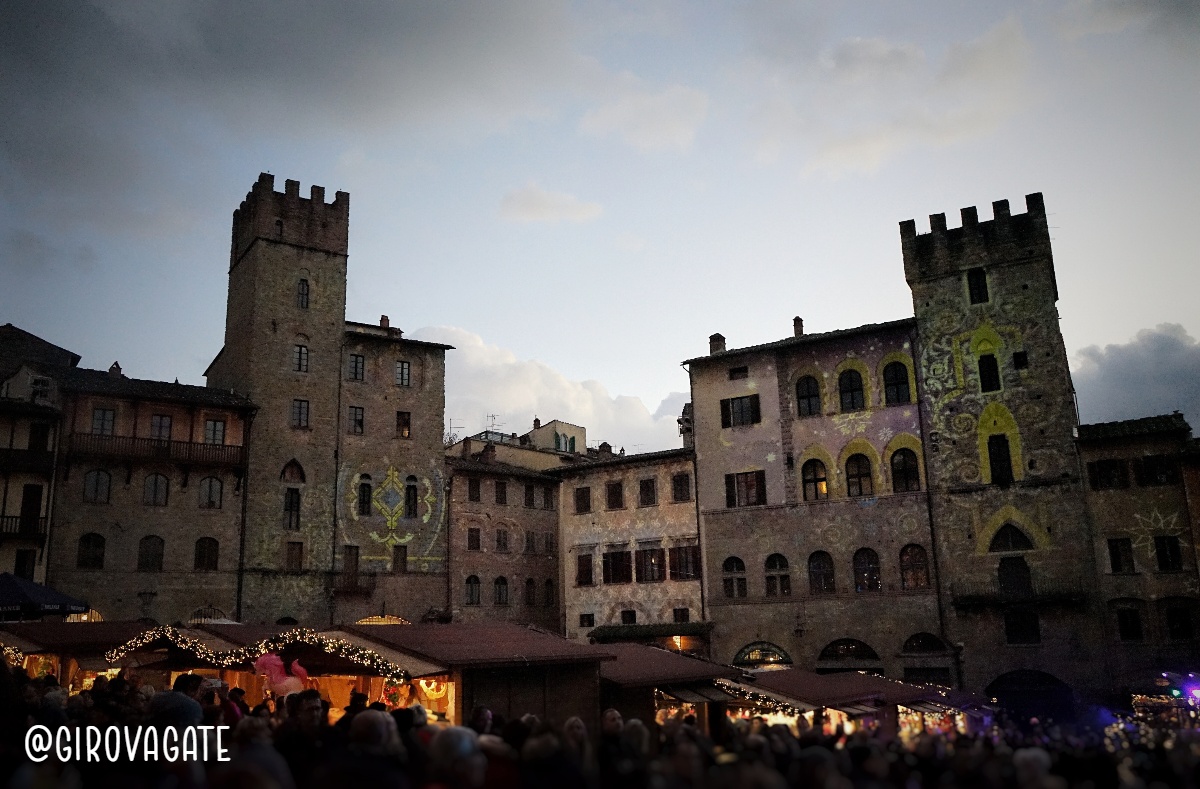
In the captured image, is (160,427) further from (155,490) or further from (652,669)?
(652,669)

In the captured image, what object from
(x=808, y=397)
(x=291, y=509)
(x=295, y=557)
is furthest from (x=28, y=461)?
(x=808, y=397)

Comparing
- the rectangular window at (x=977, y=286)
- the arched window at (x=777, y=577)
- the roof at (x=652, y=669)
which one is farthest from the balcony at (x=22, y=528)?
the rectangular window at (x=977, y=286)

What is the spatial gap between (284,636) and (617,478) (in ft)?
90.8

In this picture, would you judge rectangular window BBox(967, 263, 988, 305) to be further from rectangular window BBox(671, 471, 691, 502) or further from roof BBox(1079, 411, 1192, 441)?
rectangular window BBox(671, 471, 691, 502)

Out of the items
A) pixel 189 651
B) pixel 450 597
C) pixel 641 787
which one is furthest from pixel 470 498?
pixel 641 787

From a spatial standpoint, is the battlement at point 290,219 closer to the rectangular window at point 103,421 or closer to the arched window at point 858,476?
the rectangular window at point 103,421

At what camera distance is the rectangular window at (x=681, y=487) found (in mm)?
42219

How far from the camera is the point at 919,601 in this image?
35812mm

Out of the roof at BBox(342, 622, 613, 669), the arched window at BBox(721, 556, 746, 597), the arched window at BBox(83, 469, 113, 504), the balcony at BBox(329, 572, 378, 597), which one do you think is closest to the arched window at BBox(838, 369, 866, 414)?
the arched window at BBox(721, 556, 746, 597)

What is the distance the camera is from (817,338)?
130 ft

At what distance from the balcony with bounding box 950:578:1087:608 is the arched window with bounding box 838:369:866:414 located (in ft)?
26.1

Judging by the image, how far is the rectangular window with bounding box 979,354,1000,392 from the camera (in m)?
36.3

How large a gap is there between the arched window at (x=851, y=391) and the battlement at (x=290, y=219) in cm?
2330

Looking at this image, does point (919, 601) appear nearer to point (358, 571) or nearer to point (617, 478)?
point (617, 478)
